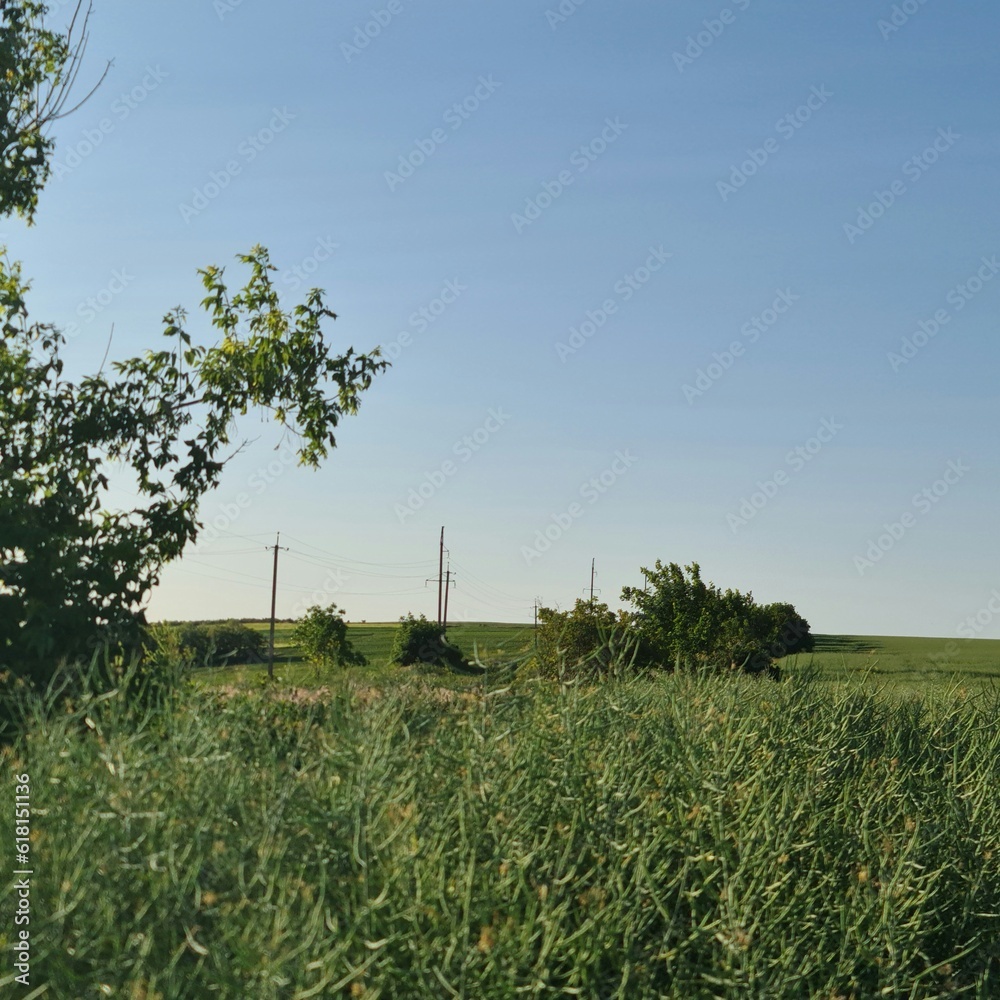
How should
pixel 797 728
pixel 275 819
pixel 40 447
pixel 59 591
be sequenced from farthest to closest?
pixel 40 447 < pixel 59 591 < pixel 797 728 < pixel 275 819

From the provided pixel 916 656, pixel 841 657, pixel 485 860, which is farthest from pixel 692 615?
pixel 916 656

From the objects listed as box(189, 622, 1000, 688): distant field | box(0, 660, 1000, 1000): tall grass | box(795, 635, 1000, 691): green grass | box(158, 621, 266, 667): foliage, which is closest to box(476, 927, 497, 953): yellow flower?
box(0, 660, 1000, 1000): tall grass

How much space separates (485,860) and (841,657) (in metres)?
7.61

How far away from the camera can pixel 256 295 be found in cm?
1356

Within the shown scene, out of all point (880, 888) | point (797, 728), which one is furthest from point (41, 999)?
point (797, 728)

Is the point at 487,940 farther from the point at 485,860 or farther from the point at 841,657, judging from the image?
the point at 841,657

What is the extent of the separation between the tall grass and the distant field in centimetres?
52

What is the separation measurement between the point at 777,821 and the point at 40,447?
9.30 metres

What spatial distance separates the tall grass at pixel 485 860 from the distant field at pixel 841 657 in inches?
20.6

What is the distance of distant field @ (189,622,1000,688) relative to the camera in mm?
8664

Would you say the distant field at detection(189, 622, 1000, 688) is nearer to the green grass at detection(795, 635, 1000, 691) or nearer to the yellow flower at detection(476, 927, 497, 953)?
the green grass at detection(795, 635, 1000, 691)

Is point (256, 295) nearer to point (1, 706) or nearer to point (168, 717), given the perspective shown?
point (1, 706)

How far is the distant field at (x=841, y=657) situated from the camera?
28.4 ft

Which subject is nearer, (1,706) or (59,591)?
(1,706)
